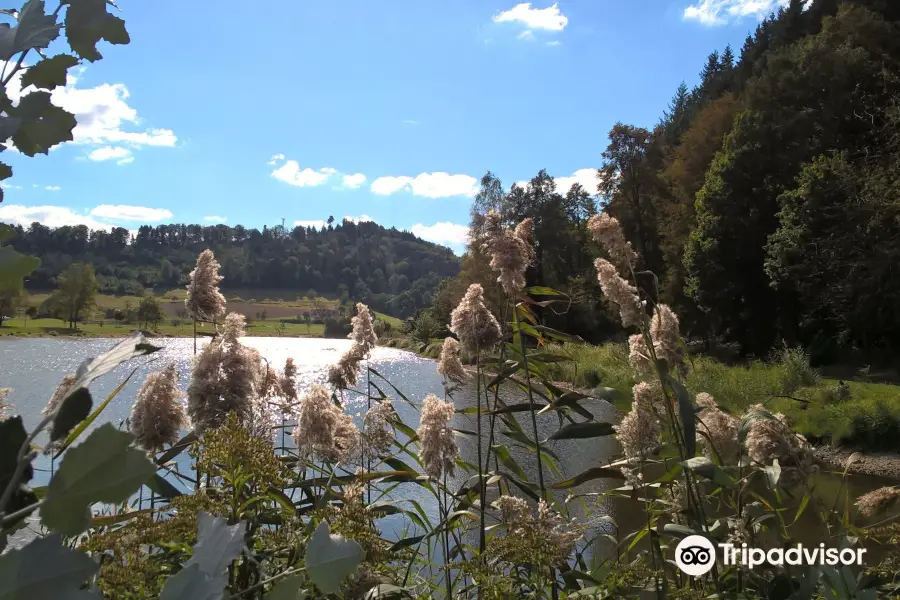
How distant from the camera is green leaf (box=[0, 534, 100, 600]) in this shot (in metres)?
0.36

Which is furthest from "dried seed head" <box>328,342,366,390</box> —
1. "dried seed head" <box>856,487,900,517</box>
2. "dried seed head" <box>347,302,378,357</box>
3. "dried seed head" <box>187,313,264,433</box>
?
"dried seed head" <box>856,487,900,517</box>

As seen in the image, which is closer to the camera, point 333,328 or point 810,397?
point 810,397

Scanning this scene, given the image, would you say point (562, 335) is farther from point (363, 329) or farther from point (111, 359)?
point (111, 359)

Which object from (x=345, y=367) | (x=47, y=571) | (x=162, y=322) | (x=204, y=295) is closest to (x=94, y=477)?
(x=47, y=571)

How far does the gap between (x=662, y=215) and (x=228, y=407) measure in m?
28.5

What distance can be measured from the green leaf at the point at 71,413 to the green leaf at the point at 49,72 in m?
0.33

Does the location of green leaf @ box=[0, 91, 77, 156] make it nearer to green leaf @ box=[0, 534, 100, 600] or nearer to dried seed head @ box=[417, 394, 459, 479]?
green leaf @ box=[0, 534, 100, 600]

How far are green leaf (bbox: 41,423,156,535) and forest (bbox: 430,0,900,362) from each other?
442 inches

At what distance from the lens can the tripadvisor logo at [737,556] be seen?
1.73 meters

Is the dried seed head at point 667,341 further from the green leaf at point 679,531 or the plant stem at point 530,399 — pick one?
the green leaf at point 679,531

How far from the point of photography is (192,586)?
0.42 meters

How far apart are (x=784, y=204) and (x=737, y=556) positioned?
19.3 metres

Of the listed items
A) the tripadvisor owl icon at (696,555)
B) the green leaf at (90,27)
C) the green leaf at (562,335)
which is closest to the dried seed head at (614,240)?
the green leaf at (562,335)

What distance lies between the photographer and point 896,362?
17.2m
